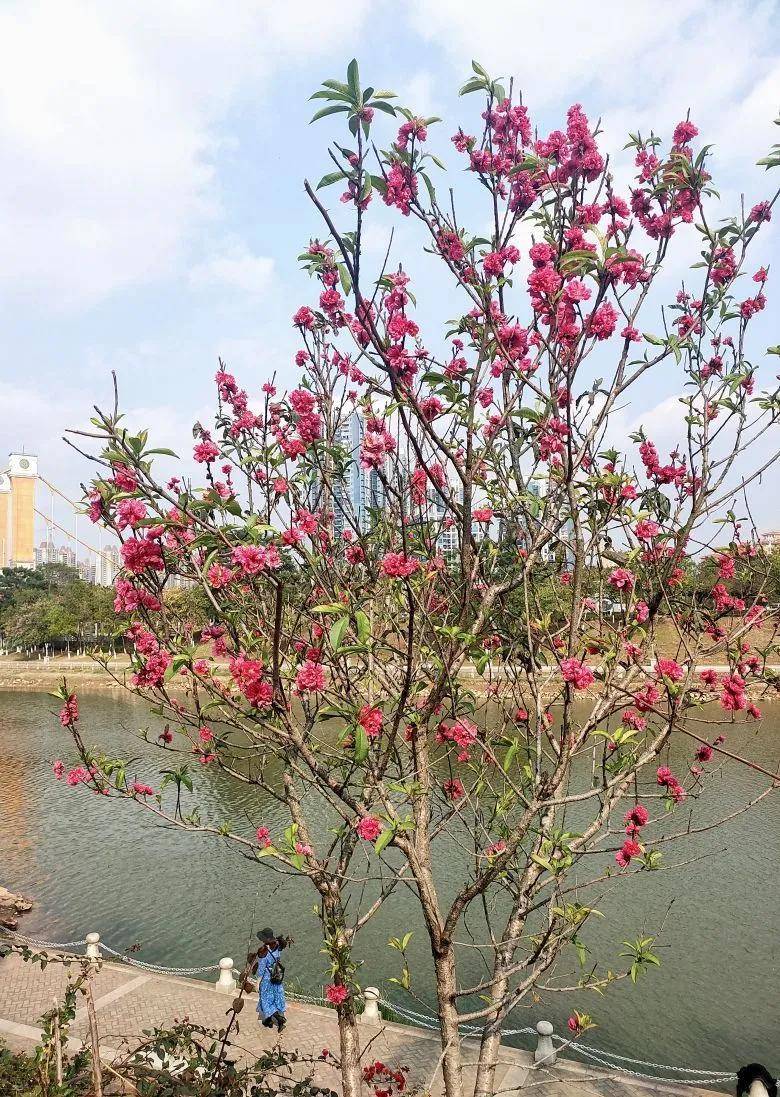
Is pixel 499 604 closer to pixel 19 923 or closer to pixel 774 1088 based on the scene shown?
pixel 774 1088

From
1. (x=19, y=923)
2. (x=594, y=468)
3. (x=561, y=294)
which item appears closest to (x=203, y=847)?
(x=19, y=923)

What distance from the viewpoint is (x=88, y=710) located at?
25016 millimetres

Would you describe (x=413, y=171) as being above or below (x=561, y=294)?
above

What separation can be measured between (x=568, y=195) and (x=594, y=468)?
119cm

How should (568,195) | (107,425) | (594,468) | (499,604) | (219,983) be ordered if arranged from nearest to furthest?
(107,425) → (568,195) → (594,468) → (499,604) → (219,983)

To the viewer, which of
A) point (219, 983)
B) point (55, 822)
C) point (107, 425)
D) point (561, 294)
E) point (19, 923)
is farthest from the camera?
point (55, 822)

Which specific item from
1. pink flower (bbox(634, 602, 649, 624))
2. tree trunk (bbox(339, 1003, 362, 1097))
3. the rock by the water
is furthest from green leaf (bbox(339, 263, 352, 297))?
the rock by the water

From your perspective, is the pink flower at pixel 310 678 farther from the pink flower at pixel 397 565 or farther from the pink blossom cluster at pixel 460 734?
the pink blossom cluster at pixel 460 734

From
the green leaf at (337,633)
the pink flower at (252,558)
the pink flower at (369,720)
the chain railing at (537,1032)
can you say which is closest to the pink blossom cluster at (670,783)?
the pink flower at (369,720)

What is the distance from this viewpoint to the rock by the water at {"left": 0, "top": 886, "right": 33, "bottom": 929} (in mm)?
9000

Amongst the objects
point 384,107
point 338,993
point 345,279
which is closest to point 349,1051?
point 338,993

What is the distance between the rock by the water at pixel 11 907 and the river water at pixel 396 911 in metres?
0.18

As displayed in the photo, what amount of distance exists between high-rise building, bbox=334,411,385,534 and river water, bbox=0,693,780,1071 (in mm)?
1990

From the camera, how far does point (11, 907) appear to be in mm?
9359
